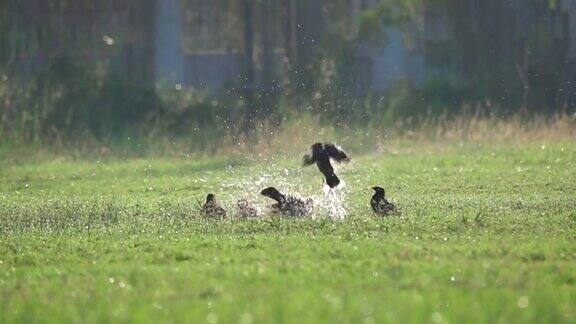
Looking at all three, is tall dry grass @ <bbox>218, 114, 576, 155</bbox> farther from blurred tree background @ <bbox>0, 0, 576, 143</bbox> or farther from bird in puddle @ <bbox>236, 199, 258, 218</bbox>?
bird in puddle @ <bbox>236, 199, 258, 218</bbox>

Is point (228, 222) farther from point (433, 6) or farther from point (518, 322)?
point (433, 6)

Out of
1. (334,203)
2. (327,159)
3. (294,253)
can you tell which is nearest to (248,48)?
(327,159)

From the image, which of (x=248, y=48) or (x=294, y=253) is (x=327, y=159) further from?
(x=248, y=48)

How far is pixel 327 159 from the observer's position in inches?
513

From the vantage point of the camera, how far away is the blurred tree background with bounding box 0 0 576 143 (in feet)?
86.5

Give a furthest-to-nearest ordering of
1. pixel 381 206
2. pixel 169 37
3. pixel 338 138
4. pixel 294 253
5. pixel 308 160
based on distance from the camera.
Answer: pixel 169 37, pixel 338 138, pixel 308 160, pixel 381 206, pixel 294 253

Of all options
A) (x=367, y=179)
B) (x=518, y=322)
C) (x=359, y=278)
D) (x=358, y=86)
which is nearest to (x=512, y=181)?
(x=367, y=179)

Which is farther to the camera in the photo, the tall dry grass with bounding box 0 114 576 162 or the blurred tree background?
the blurred tree background

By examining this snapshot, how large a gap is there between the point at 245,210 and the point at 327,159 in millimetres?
1095

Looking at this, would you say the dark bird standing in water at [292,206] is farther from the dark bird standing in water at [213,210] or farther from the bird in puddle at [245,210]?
the dark bird standing in water at [213,210]

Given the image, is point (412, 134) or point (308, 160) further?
point (412, 134)

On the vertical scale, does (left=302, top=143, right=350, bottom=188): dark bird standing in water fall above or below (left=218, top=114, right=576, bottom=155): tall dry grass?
above

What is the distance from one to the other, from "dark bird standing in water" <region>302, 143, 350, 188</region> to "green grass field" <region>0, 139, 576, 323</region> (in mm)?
389

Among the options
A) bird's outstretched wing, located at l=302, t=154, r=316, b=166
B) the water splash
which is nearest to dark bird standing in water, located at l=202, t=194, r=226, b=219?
the water splash
